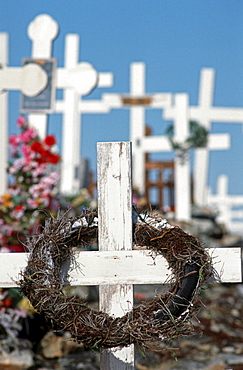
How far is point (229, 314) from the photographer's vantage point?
6863 mm

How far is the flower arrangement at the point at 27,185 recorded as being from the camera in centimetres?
545

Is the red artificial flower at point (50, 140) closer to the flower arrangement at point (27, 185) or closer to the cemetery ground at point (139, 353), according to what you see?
the flower arrangement at point (27, 185)

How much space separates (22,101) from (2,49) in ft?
5.51

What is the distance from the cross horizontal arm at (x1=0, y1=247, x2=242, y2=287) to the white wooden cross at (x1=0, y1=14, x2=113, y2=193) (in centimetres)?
299

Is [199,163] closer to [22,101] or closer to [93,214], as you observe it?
[22,101]

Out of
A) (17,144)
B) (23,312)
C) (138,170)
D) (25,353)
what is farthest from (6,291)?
(138,170)

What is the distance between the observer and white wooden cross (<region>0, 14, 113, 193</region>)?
522cm

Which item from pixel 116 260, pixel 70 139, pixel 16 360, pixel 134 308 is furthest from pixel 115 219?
pixel 70 139

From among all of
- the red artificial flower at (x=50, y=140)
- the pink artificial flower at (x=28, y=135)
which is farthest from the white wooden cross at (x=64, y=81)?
the red artificial flower at (x=50, y=140)

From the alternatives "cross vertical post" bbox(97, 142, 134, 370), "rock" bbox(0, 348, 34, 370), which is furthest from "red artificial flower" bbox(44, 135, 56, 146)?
"cross vertical post" bbox(97, 142, 134, 370)

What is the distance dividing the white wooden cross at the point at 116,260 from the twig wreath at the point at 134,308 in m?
0.08

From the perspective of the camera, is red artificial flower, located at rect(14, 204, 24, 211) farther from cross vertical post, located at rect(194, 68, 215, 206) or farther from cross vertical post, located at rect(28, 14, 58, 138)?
cross vertical post, located at rect(194, 68, 215, 206)

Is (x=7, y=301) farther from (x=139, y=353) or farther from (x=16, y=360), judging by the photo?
(x=139, y=353)

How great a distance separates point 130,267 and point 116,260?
0.07 metres
